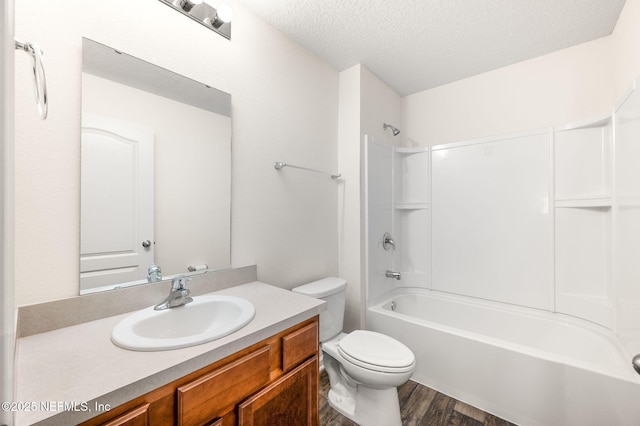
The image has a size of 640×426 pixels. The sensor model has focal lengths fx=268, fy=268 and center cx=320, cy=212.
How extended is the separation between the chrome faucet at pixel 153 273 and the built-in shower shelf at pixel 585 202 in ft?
8.62

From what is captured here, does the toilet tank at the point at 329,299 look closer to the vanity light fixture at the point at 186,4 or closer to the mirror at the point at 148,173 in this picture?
the mirror at the point at 148,173

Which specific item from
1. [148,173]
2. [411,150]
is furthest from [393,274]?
[148,173]

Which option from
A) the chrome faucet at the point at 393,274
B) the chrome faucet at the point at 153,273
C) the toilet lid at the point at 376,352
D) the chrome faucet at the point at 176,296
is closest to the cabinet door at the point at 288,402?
the toilet lid at the point at 376,352

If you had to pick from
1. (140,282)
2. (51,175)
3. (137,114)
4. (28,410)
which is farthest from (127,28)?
(28,410)

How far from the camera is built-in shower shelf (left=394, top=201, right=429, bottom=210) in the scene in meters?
2.60

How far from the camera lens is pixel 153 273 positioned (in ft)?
3.95

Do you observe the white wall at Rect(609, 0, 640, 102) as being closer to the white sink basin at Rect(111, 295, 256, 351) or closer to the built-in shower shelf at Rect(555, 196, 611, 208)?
the built-in shower shelf at Rect(555, 196, 611, 208)

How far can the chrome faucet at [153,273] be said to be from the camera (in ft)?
3.93

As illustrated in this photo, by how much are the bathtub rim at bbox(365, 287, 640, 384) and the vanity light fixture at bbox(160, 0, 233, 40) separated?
2.14 meters

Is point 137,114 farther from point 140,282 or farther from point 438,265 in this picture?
point 438,265

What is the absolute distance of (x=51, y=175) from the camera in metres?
0.99

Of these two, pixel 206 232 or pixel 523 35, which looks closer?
pixel 206 232

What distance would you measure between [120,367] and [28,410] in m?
0.17

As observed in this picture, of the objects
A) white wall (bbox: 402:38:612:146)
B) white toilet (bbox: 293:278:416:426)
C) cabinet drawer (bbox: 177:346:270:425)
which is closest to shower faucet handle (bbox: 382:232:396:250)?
white toilet (bbox: 293:278:416:426)
